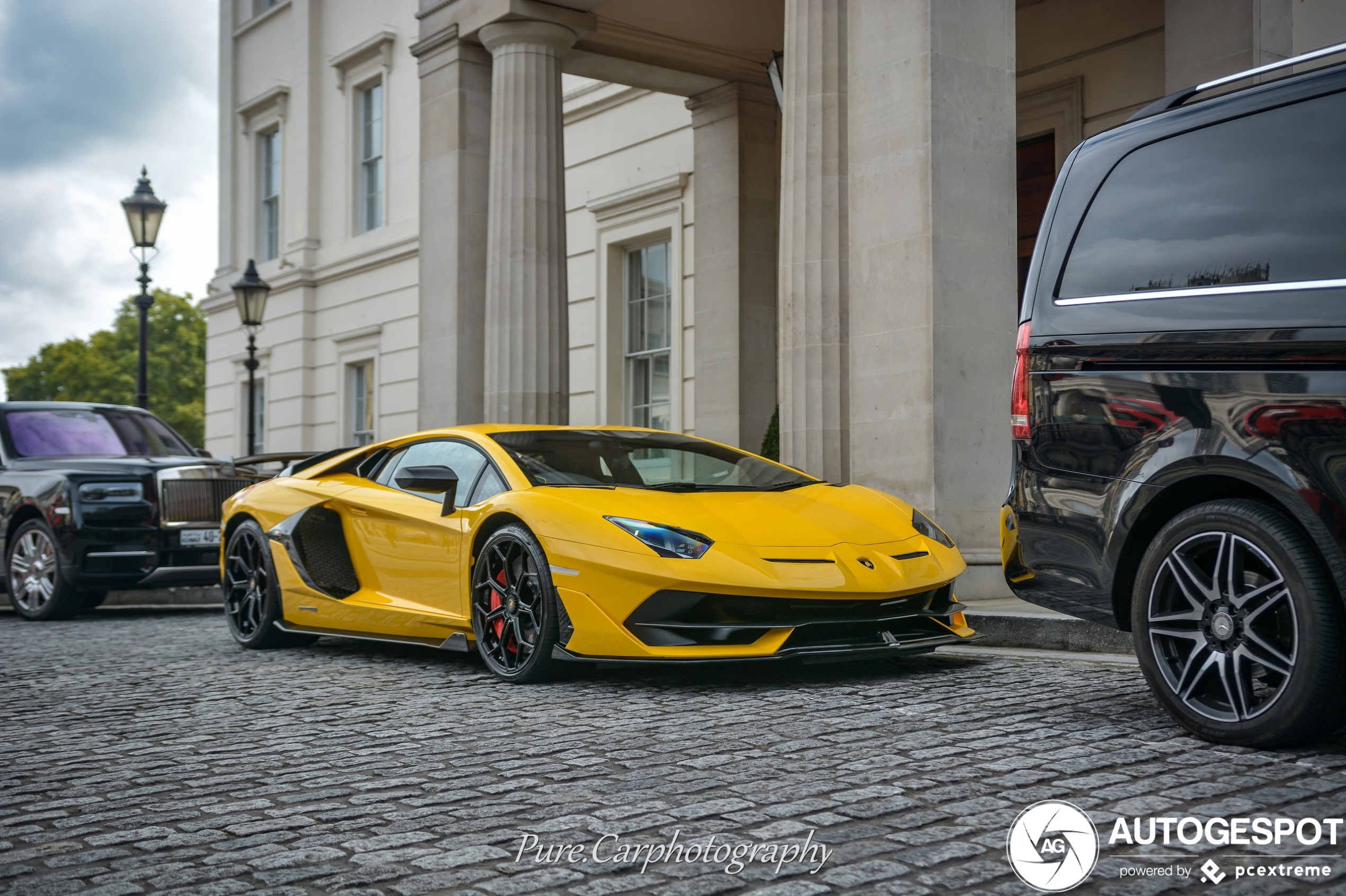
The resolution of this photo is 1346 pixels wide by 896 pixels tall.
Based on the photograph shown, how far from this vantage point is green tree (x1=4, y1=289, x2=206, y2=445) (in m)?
79.0

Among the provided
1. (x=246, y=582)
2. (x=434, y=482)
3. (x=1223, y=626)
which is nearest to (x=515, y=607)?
(x=434, y=482)

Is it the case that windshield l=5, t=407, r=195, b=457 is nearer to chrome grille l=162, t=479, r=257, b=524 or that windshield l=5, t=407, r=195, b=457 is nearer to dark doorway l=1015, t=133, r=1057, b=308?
chrome grille l=162, t=479, r=257, b=524

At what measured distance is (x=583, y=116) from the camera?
63.0 ft

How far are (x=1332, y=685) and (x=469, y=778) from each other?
2533 mm

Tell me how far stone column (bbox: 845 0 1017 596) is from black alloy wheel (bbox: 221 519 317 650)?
4.10m

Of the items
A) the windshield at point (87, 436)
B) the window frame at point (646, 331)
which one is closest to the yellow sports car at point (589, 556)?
the windshield at point (87, 436)

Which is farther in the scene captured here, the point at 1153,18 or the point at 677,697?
the point at 1153,18

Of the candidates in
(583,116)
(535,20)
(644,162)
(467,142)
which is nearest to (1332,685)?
(535,20)

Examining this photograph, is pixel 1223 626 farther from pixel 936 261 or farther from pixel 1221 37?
pixel 1221 37

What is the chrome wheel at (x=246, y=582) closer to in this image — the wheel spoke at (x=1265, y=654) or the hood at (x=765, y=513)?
the hood at (x=765, y=513)

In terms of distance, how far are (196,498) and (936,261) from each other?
6.78 m

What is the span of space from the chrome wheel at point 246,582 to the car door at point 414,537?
0.97 meters

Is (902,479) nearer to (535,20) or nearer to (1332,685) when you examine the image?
(1332,685)

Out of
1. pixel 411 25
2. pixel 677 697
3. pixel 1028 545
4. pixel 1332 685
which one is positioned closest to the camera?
pixel 1332 685
